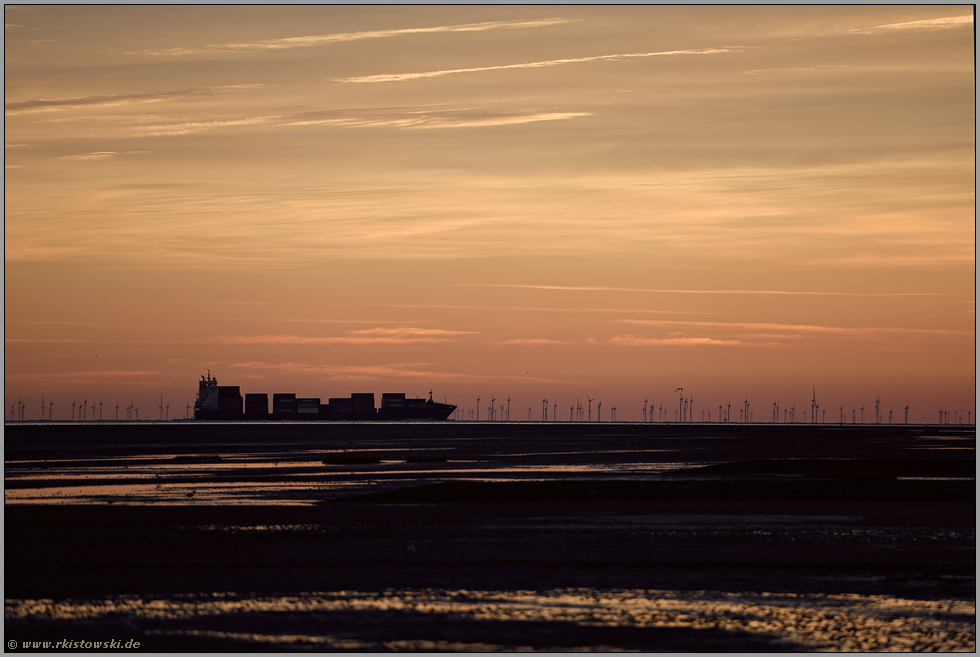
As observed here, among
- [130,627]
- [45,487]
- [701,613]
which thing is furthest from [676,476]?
[130,627]

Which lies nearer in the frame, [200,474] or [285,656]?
[285,656]

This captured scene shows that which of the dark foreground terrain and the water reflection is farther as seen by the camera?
the dark foreground terrain

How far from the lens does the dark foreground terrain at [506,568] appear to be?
914 inches

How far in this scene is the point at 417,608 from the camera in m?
25.6

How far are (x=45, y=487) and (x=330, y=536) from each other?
3006 cm

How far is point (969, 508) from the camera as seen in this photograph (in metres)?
47.4

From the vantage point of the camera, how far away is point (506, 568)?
3123 cm

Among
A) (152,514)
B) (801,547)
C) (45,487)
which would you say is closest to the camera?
(801,547)

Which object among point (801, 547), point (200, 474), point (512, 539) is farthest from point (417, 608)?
point (200, 474)

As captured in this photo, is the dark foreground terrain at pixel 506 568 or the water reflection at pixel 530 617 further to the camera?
the dark foreground terrain at pixel 506 568

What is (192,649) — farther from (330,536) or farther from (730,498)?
(730,498)

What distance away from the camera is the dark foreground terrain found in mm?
23219

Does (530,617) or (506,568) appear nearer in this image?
(530,617)

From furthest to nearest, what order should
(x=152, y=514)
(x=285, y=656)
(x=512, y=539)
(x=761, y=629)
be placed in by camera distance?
(x=152, y=514)
(x=512, y=539)
(x=761, y=629)
(x=285, y=656)
